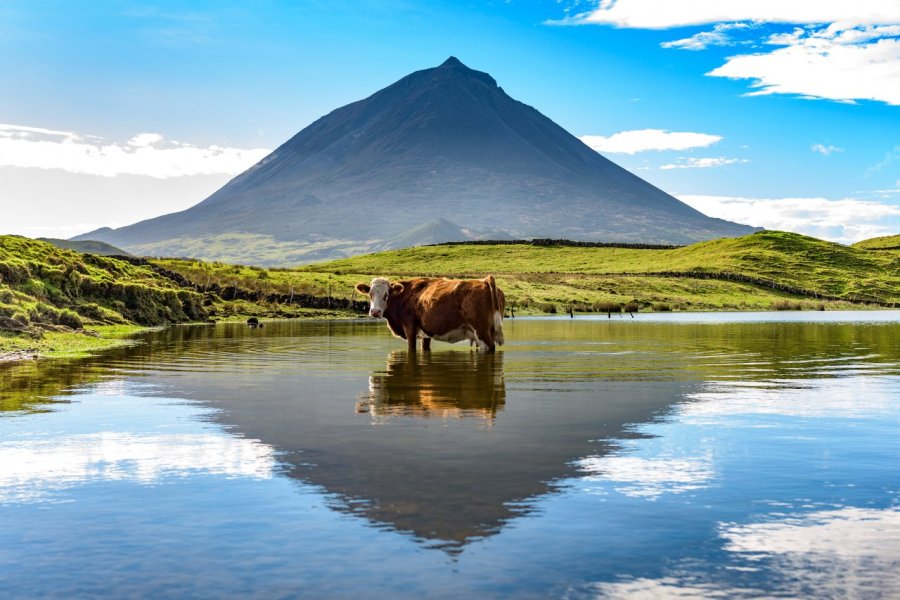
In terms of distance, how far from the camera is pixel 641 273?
441 ft

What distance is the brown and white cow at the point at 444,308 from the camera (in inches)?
1241

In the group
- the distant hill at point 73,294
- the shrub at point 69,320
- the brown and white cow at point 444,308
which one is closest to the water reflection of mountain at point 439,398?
the brown and white cow at point 444,308

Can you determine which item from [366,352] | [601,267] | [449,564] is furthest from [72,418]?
[601,267]

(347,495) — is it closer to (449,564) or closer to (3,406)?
(449,564)

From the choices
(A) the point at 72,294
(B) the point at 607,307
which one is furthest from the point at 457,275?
(A) the point at 72,294

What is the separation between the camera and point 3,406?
17.9 meters

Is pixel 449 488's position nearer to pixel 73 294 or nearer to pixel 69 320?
pixel 69 320

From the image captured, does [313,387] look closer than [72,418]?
No

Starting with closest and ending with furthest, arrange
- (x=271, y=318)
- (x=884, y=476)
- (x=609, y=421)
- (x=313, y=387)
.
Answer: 1. (x=884, y=476)
2. (x=609, y=421)
3. (x=313, y=387)
4. (x=271, y=318)

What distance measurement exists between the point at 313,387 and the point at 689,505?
12.9 m

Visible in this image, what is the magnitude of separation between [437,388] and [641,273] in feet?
384

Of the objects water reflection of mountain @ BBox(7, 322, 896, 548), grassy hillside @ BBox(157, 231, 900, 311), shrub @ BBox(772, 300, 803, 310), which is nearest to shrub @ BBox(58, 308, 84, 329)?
water reflection of mountain @ BBox(7, 322, 896, 548)

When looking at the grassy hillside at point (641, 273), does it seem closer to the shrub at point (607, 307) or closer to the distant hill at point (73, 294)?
the shrub at point (607, 307)

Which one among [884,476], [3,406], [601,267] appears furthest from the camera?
[601,267]
